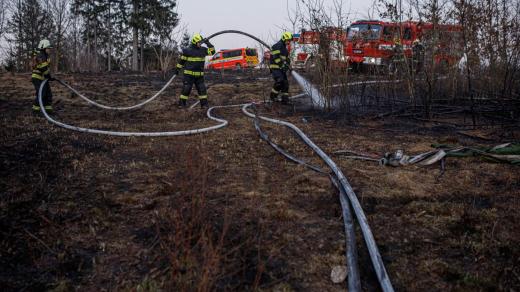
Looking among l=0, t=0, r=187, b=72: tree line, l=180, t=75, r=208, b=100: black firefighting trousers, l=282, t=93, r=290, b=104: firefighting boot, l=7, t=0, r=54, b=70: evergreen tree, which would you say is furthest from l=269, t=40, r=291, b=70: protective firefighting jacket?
l=7, t=0, r=54, b=70: evergreen tree

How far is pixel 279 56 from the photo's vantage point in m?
8.75

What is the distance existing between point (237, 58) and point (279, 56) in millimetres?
20906

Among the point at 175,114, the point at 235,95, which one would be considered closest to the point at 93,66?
the point at 235,95

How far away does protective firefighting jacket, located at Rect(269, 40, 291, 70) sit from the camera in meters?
8.70

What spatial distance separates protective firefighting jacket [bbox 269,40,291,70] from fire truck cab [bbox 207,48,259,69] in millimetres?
19856

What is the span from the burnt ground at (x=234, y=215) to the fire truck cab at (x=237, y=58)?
77.5 feet

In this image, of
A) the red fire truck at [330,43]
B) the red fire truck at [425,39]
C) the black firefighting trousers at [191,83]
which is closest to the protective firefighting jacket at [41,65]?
the black firefighting trousers at [191,83]

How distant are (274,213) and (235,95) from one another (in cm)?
909

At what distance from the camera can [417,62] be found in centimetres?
717

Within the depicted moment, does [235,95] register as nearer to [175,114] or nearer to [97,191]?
[175,114]

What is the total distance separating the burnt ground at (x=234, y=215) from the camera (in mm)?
2246

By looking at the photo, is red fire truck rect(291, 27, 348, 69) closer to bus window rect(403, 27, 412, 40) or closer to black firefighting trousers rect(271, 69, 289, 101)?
bus window rect(403, 27, 412, 40)

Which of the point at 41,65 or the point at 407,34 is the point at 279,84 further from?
the point at 41,65

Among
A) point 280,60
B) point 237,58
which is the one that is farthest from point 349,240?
point 237,58
